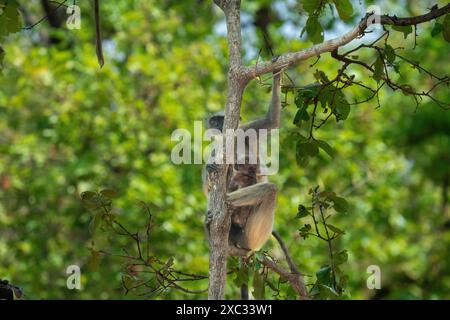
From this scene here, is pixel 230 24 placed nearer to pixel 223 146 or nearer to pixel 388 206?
pixel 223 146

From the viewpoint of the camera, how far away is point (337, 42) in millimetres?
3537

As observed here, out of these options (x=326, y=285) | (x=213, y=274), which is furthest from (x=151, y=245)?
(x=213, y=274)

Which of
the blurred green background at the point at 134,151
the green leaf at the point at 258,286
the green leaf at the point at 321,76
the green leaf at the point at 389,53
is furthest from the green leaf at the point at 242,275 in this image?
the blurred green background at the point at 134,151

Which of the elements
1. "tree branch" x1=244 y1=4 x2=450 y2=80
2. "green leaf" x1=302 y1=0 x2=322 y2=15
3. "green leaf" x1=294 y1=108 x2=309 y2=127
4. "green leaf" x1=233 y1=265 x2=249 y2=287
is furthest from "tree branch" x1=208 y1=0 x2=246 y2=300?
"green leaf" x1=233 y1=265 x2=249 y2=287

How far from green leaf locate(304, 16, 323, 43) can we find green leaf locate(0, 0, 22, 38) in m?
1.45

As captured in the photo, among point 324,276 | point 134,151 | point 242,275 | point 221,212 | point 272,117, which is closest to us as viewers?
point 221,212

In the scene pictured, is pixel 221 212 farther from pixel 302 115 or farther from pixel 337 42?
pixel 337 42

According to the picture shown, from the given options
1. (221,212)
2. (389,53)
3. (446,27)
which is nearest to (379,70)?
(389,53)

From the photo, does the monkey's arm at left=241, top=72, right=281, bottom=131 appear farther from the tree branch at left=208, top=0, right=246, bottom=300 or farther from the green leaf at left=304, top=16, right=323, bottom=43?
the tree branch at left=208, top=0, right=246, bottom=300

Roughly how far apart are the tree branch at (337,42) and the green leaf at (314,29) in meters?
0.43

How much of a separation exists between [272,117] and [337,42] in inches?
60.0

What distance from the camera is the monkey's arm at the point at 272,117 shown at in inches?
183

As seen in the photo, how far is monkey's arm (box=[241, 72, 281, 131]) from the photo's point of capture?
183 inches
